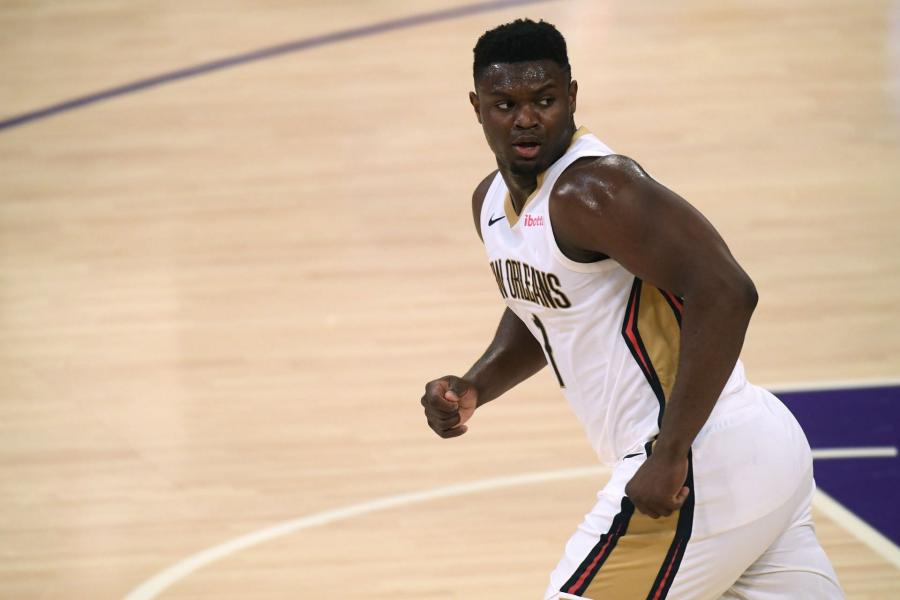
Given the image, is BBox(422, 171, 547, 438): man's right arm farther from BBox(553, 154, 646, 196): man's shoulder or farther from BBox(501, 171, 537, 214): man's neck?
BBox(553, 154, 646, 196): man's shoulder

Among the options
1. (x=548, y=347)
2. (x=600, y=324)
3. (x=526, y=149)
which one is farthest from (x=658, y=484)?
(x=526, y=149)

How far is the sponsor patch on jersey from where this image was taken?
2.71 meters

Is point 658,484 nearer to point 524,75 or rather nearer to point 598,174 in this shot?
point 598,174

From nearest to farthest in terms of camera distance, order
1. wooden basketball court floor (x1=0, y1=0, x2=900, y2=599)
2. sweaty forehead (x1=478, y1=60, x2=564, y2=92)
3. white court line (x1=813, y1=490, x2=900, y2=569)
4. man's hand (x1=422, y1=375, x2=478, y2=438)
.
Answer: sweaty forehead (x1=478, y1=60, x2=564, y2=92) < man's hand (x1=422, y1=375, x2=478, y2=438) < white court line (x1=813, y1=490, x2=900, y2=569) < wooden basketball court floor (x1=0, y1=0, x2=900, y2=599)

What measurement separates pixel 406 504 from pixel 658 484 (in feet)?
8.17

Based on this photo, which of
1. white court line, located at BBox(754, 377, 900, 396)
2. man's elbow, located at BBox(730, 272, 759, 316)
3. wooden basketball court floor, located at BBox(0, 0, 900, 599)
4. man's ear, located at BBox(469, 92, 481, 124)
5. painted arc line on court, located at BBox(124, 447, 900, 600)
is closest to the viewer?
man's elbow, located at BBox(730, 272, 759, 316)

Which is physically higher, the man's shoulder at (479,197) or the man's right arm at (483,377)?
the man's shoulder at (479,197)

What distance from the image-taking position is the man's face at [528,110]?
2.67 m

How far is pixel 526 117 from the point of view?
266 centimetres

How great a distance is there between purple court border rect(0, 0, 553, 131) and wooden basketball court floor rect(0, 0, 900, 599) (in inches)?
1.7

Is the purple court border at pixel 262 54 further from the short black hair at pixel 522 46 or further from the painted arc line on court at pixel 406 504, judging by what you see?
the short black hair at pixel 522 46

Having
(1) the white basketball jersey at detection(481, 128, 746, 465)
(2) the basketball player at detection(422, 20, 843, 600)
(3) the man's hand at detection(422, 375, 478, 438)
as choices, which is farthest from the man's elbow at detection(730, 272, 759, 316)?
(3) the man's hand at detection(422, 375, 478, 438)

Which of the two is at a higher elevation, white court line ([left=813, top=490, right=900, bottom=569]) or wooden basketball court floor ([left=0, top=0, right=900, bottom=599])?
white court line ([left=813, top=490, right=900, bottom=569])

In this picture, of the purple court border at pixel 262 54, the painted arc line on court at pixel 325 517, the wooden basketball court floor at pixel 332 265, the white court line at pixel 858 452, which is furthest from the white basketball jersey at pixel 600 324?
the purple court border at pixel 262 54
